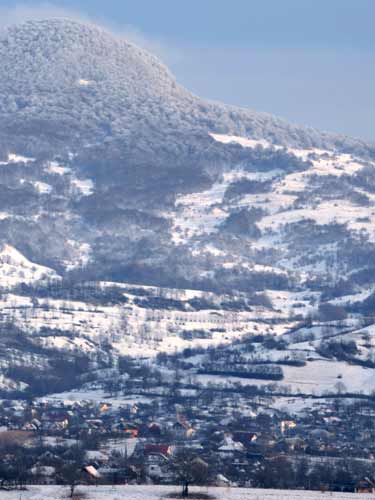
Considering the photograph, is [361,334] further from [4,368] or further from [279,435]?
[279,435]

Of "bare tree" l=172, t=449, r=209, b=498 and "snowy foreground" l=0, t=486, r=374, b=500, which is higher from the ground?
"bare tree" l=172, t=449, r=209, b=498

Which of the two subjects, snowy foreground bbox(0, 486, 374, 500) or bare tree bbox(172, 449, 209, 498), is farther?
bare tree bbox(172, 449, 209, 498)

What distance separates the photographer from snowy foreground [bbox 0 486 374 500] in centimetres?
6169

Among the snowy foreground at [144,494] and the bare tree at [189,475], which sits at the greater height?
the bare tree at [189,475]

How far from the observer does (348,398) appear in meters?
168

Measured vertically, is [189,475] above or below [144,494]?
above

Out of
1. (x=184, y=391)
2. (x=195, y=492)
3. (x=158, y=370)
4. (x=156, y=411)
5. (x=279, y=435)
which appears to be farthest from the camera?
(x=158, y=370)

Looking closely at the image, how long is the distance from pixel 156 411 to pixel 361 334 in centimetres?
4047

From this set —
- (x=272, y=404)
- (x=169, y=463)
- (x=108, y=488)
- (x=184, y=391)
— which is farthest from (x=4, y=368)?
(x=108, y=488)

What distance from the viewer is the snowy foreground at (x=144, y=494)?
6169cm

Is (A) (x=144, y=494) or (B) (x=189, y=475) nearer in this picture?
(A) (x=144, y=494)

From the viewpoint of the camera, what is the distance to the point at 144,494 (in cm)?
6291

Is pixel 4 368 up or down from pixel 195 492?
up

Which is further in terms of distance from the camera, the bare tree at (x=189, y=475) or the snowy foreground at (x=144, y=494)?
the bare tree at (x=189, y=475)
